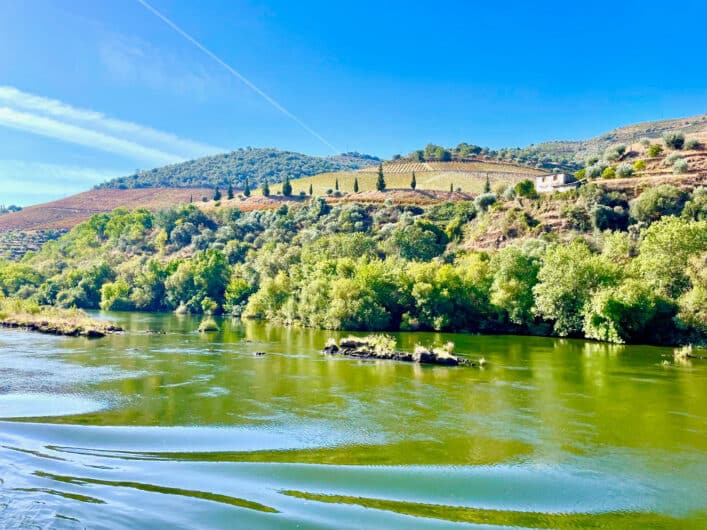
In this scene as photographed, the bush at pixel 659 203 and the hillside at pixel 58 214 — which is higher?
the hillside at pixel 58 214

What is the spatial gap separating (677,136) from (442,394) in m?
92.0

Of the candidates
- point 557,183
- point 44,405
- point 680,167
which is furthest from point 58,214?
point 44,405

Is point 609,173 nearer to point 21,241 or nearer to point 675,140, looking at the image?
point 675,140

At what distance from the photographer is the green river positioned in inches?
535

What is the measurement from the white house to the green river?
211 ft

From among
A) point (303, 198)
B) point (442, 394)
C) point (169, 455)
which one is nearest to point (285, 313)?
point (442, 394)

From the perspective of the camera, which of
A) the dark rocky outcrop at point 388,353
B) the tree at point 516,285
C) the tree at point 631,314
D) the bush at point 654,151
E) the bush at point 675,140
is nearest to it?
the dark rocky outcrop at point 388,353

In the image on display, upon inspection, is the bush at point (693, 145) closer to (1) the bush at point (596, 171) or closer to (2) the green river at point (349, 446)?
(1) the bush at point (596, 171)

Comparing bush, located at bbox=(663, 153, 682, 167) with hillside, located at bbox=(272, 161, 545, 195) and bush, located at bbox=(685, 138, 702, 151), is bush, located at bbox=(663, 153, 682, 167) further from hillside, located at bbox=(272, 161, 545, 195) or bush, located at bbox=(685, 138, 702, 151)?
hillside, located at bbox=(272, 161, 545, 195)

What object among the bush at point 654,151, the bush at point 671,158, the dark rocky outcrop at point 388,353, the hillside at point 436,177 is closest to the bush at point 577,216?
the bush at point 671,158

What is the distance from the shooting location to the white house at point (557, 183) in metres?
94.6

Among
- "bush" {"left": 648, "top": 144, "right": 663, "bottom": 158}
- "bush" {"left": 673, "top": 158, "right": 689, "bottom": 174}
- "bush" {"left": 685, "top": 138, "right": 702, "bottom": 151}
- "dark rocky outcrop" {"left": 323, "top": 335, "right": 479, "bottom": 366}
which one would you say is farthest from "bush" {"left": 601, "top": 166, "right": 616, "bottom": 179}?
"dark rocky outcrop" {"left": 323, "top": 335, "right": 479, "bottom": 366}

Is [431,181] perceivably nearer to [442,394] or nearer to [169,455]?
[442,394]

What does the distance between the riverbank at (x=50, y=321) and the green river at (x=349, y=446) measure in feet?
56.2
